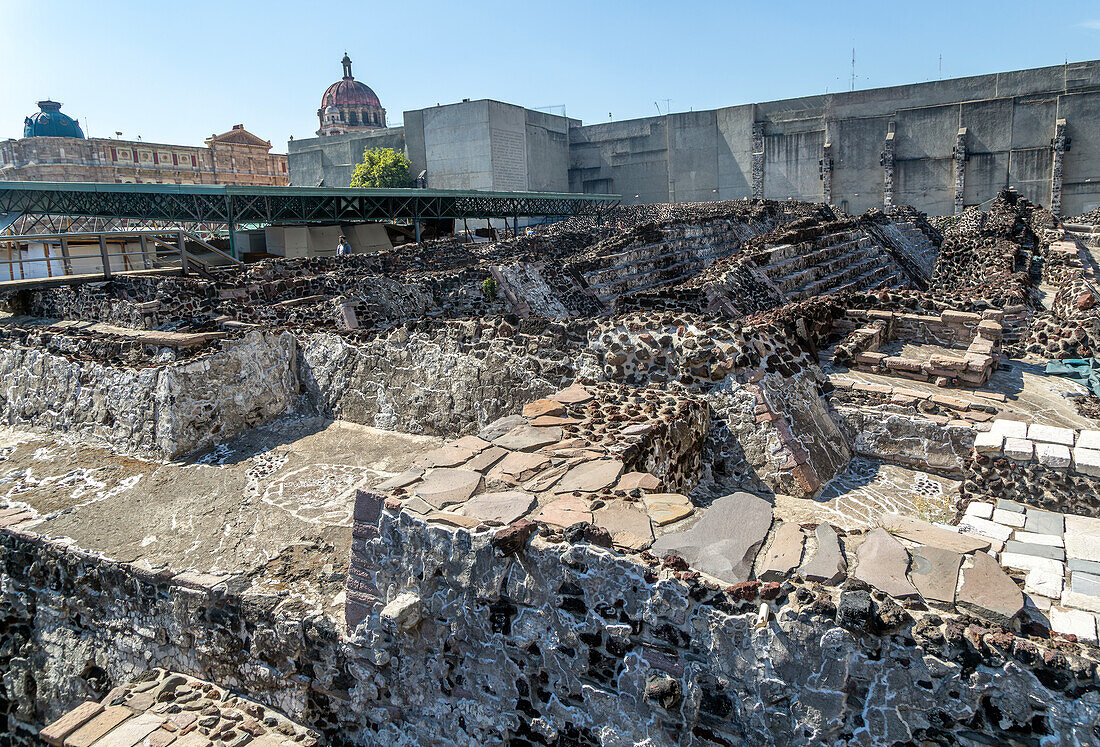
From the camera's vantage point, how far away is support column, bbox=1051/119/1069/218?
3156 cm

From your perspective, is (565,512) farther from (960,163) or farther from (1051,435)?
(960,163)

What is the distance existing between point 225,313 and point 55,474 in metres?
4.66

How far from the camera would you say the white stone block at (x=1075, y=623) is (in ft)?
8.91

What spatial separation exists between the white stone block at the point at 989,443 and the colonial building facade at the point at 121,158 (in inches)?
1595

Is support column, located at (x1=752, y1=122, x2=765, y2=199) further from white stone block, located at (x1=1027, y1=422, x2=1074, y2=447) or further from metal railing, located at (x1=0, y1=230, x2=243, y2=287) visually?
white stone block, located at (x1=1027, y1=422, x2=1074, y2=447)

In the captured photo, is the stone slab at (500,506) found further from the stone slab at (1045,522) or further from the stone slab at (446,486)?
the stone slab at (1045,522)

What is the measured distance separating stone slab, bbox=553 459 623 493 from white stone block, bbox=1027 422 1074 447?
10.6 ft

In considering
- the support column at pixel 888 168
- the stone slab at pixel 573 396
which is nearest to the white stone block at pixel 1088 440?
the stone slab at pixel 573 396

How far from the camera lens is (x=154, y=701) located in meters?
4.39

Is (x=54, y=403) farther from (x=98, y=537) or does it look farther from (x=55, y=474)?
(x=98, y=537)

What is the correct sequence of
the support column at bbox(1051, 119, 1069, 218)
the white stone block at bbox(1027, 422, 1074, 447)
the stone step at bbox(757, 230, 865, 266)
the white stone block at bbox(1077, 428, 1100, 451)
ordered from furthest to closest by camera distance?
the support column at bbox(1051, 119, 1069, 218) → the stone step at bbox(757, 230, 865, 266) → the white stone block at bbox(1027, 422, 1074, 447) → the white stone block at bbox(1077, 428, 1100, 451)

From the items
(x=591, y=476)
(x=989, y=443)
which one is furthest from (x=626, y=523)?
(x=989, y=443)

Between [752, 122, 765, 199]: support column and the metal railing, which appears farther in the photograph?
[752, 122, 765, 199]: support column

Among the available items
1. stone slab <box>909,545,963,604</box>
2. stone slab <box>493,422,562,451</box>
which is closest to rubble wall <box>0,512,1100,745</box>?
stone slab <box>909,545,963,604</box>
